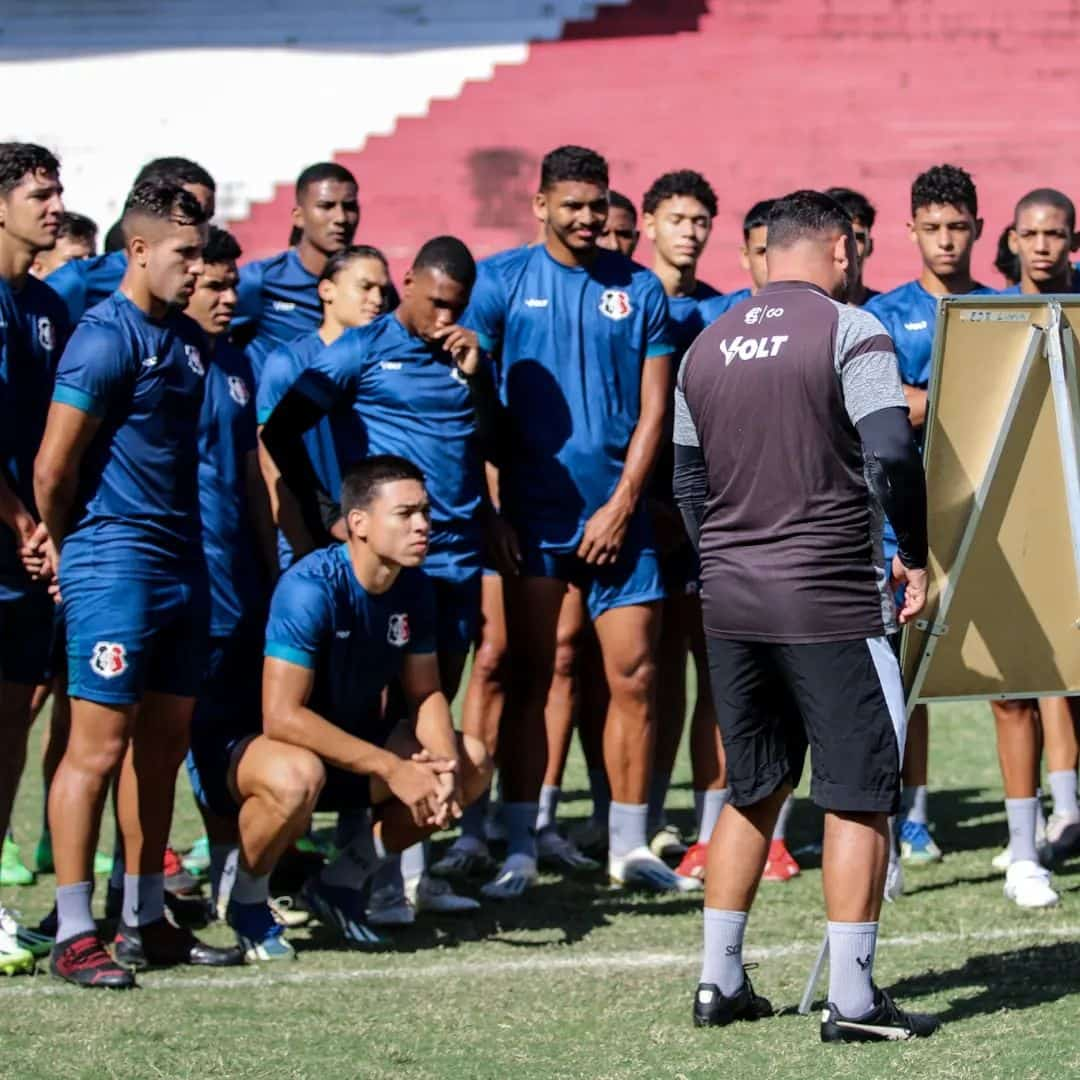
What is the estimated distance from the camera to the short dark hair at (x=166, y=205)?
5660 mm

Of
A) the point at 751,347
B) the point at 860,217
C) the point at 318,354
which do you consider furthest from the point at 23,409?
the point at 860,217

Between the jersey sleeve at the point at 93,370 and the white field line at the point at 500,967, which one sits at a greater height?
the jersey sleeve at the point at 93,370

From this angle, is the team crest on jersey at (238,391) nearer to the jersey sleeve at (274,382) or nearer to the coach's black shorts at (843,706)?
the jersey sleeve at (274,382)

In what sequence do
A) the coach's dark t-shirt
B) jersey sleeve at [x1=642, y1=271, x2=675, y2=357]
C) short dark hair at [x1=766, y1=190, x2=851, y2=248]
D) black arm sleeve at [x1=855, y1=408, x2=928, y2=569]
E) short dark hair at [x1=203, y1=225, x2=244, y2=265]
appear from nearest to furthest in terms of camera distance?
black arm sleeve at [x1=855, y1=408, x2=928, y2=569]
the coach's dark t-shirt
short dark hair at [x1=766, y1=190, x2=851, y2=248]
short dark hair at [x1=203, y1=225, x2=244, y2=265]
jersey sleeve at [x1=642, y1=271, x2=675, y2=357]

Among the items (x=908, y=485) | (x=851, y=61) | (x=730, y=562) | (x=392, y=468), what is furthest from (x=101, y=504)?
(x=851, y=61)

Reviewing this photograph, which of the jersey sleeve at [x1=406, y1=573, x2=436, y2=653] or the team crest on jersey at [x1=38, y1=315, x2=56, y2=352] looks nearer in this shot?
the team crest on jersey at [x1=38, y1=315, x2=56, y2=352]

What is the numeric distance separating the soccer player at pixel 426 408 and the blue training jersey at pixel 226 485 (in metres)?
0.16

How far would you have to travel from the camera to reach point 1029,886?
627cm

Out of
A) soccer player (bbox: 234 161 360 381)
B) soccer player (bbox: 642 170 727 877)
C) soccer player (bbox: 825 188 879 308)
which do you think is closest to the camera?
soccer player (bbox: 825 188 879 308)

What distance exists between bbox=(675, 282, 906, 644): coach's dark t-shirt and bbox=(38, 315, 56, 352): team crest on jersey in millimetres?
2316

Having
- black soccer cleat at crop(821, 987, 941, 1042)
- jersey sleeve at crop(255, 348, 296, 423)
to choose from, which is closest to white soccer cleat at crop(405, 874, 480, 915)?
jersey sleeve at crop(255, 348, 296, 423)

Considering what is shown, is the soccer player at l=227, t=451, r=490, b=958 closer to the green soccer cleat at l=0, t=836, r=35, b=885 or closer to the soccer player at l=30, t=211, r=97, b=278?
the green soccer cleat at l=0, t=836, r=35, b=885

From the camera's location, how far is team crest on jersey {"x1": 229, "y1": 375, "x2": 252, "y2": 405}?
21.5 ft

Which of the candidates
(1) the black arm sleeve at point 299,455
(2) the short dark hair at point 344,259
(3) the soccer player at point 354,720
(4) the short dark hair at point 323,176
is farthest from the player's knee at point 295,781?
(4) the short dark hair at point 323,176
